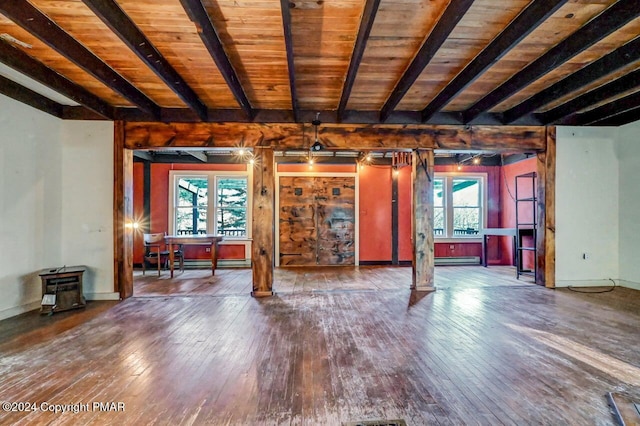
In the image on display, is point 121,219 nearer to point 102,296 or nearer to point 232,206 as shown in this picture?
point 102,296

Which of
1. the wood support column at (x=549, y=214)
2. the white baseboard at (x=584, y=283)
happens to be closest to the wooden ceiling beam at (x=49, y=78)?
the wood support column at (x=549, y=214)

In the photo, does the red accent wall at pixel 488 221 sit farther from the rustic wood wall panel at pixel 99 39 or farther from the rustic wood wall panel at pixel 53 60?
the rustic wood wall panel at pixel 53 60

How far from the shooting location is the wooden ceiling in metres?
2.28

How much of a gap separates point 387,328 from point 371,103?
3.03m

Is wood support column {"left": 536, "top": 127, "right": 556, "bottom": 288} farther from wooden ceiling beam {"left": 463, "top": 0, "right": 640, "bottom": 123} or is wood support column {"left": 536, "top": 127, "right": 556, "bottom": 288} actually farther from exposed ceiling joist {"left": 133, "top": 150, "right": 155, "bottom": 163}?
exposed ceiling joist {"left": 133, "top": 150, "right": 155, "bottom": 163}

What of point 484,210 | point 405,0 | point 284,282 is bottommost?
point 284,282

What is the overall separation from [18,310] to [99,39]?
11.1 feet

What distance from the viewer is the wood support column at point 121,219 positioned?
4.29 meters

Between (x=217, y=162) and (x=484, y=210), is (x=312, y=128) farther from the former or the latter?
(x=484, y=210)

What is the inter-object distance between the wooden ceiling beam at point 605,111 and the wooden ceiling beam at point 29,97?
7685mm

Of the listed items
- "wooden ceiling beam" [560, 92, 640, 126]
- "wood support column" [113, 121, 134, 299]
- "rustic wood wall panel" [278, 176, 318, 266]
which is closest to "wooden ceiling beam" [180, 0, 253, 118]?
"wood support column" [113, 121, 134, 299]

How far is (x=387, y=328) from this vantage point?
3.10 meters

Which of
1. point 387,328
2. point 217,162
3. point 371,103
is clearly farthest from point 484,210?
point 217,162

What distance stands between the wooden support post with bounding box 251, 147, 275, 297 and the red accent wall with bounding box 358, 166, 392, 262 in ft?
11.6
